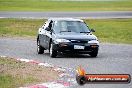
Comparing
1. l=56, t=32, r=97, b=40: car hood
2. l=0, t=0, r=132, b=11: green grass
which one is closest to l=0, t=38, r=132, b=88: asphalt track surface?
l=56, t=32, r=97, b=40: car hood

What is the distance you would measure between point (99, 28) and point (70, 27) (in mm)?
18393

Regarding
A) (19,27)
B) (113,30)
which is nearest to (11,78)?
(113,30)

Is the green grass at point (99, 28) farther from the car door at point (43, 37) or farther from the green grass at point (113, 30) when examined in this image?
the car door at point (43, 37)

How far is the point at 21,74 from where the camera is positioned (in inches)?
587

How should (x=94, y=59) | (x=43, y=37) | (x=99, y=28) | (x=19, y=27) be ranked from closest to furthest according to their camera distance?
(x=94, y=59) → (x=43, y=37) → (x=99, y=28) → (x=19, y=27)

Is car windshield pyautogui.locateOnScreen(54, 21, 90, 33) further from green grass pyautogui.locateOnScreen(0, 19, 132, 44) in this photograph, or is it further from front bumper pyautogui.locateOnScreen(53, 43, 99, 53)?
green grass pyautogui.locateOnScreen(0, 19, 132, 44)

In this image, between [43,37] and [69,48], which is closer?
[69,48]

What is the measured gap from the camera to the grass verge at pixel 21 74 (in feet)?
43.4

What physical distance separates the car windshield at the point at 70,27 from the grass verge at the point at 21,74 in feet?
14.2

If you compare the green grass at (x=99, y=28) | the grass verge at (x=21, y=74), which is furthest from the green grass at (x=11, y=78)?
the green grass at (x=99, y=28)

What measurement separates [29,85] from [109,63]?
652 centimetres

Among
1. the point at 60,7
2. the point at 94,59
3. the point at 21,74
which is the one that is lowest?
the point at 60,7

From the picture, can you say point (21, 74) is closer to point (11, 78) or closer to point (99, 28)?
point (11, 78)

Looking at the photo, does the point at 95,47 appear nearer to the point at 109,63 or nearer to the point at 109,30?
the point at 109,63
